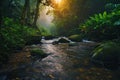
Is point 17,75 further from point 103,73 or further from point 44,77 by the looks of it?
point 103,73

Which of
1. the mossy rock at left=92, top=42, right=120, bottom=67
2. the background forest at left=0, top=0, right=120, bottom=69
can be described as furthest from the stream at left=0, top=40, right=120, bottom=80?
Result: the background forest at left=0, top=0, right=120, bottom=69

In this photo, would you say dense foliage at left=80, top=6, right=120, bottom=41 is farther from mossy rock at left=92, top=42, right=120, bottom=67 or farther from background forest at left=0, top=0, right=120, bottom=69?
mossy rock at left=92, top=42, right=120, bottom=67

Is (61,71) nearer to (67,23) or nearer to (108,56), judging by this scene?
(108,56)

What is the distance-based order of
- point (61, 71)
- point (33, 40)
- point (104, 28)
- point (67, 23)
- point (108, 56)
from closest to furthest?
point (61, 71) → point (108, 56) → point (33, 40) → point (104, 28) → point (67, 23)

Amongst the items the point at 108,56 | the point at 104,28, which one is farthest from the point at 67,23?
the point at 108,56

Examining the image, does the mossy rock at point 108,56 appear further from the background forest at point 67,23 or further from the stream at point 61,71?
the stream at point 61,71

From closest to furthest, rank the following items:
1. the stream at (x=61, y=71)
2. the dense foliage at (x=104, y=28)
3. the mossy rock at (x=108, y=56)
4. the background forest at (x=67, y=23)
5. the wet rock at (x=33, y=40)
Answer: the stream at (x=61, y=71) < the mossy rock at (x=108, y=56) < the background forest at (x=67, y=23) < the wet rock at (x=33, y=40) < the dense foliage at (x=104, y=28)

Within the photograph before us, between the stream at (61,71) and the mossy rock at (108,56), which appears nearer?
the stream at (61,71)

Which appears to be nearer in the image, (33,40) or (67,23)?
(33,40)

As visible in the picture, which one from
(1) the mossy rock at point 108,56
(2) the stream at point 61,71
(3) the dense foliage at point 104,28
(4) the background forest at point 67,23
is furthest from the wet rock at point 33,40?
(3) the dense foliage at point 104,28

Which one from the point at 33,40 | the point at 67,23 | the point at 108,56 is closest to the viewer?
the point at 108,56

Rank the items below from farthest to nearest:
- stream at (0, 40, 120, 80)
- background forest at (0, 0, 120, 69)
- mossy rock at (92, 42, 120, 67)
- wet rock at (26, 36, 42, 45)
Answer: wet rock at (26, 36, 42, 45) → background forest at (0, 0, 120, 69) → mossy rock at (92, 42, 120, 67) → stream at (0, 40, 120, 80)

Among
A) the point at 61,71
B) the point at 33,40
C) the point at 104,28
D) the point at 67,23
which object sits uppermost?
the point at 104,28

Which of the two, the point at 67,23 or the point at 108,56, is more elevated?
the point at 108,56
